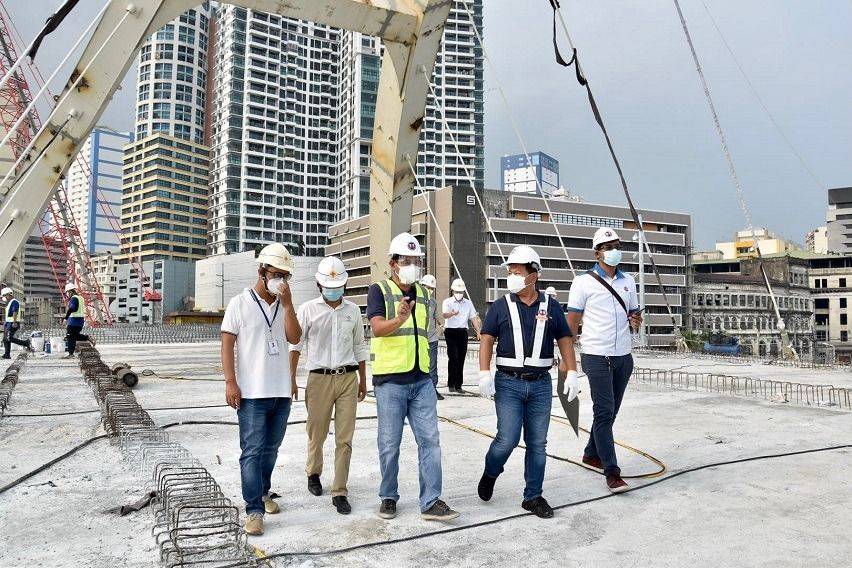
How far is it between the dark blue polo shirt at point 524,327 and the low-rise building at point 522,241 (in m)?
69.2

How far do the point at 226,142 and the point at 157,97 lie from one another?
32.6 meters

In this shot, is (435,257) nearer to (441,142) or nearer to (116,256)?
(441,142)

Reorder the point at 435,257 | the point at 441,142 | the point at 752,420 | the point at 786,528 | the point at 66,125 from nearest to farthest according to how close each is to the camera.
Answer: the point at 786,528
the point at 66,125
the point at 752,420
the point at 435,257
the point at 441,142

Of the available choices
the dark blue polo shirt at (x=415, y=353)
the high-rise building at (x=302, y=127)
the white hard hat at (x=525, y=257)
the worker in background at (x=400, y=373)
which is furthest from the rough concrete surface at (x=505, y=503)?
the high-rise building at (x=302, y=127)

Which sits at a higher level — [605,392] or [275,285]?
[275,285]

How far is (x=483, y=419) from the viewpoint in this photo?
24.6 feet

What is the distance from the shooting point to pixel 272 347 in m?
3.77

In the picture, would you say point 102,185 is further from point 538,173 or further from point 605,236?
point 605,236

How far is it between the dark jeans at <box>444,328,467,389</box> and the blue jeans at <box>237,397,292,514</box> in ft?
20.0

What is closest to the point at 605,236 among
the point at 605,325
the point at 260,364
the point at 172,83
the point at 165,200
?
the point at 605,325

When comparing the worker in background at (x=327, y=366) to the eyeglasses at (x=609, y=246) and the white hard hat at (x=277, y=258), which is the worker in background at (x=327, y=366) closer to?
the white hard hat at (x=277, y=258)

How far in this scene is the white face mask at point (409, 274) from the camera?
12.9ft

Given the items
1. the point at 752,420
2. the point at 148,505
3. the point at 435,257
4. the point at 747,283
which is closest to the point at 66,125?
the point at 148,505

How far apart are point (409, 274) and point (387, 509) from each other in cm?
151
